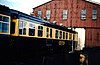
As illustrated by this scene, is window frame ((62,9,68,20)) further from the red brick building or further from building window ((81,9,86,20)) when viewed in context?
building window ((81,9,86,20))

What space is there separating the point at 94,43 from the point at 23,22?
24.6 metres

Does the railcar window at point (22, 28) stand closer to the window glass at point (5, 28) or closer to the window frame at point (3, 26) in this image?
the window frame at point (3, 26)

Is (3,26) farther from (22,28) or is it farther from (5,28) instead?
(22,28)

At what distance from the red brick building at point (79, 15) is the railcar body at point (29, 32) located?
1585 cm

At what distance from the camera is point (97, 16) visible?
121ft

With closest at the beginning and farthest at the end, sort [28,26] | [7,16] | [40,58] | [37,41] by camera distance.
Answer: [7,16]
[28,26]
[37,41]
[40,58]

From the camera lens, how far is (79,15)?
37.5 m

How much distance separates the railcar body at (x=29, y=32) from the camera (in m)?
12.8


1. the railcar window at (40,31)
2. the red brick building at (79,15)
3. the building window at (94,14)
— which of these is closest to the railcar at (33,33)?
the railcar window at (40,31)

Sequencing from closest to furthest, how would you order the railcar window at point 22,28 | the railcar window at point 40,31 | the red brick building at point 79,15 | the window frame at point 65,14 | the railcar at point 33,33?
the railcar at point 33,33 → the railcar window at point 22,28 → the railcar window at point 40,31 → the red brick building at point 79,15 → the window frame at point 65,14

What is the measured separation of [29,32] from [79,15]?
2369 cm

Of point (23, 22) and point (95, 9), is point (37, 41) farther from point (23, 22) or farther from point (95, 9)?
point (95, 9)

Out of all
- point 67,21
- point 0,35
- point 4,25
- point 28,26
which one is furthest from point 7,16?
point 67,21

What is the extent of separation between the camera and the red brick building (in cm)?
3653
